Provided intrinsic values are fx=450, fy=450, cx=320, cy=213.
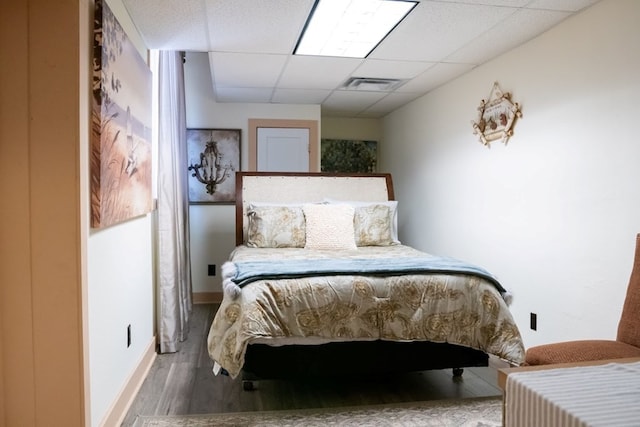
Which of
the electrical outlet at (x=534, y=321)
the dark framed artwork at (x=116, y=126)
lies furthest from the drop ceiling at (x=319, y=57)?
the electrical outlet at (x=534, y=321)

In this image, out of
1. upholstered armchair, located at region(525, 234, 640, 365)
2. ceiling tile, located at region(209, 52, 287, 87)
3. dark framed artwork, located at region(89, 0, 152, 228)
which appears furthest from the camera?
ceiling tile, located at region(209, 52, 287, 87)

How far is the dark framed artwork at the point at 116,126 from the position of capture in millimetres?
1817

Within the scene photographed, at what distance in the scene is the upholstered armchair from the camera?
1688 millimetres

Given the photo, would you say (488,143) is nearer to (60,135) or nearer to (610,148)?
(610,148)

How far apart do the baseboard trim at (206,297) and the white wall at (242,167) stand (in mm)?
33

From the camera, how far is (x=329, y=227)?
3584 millimetres

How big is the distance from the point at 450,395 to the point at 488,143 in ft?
6.16

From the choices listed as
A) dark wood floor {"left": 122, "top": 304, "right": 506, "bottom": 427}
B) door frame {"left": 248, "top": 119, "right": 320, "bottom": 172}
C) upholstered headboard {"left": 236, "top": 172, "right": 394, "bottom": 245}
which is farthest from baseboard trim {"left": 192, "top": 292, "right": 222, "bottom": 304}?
dark wood floor {"left": 122, "top": 304, "right": 506, "bottom": 427}

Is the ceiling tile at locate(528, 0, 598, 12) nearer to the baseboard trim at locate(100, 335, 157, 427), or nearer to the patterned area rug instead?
the patterned area rug

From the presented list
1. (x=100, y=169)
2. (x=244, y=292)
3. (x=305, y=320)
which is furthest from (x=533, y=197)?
(x=100, y=169)

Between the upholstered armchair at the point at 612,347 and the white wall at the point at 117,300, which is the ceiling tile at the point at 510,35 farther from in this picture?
the white wall at the point at 117,300

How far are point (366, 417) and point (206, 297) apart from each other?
2967 mm

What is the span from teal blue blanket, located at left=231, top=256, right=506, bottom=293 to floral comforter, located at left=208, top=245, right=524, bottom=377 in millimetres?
22

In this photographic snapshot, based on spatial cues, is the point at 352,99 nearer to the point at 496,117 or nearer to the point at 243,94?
the point at 243,94
